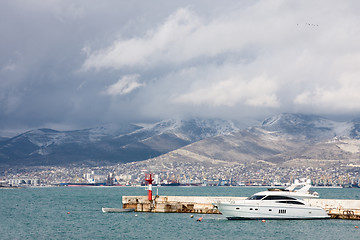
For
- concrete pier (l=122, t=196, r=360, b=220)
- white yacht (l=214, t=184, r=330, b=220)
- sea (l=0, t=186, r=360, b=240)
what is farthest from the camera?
concrete pier (l=122, t=196, r=360, b=220)

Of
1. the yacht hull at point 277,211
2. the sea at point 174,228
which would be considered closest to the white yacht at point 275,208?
the yacht hull at point 277,211

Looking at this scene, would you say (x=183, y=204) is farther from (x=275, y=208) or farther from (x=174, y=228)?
(x=275, y=208)

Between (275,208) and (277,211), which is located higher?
(275,208)

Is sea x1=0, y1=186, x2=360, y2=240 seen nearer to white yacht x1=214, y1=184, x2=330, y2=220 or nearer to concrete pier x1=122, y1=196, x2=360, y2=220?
white yacht x1=214, y1=184, x2=330, y2=220

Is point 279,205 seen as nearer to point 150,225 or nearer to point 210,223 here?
point 210,223

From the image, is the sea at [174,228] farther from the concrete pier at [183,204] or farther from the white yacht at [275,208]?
the concrete pier at [183,204]

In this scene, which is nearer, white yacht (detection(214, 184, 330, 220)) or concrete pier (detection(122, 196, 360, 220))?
white yacht (detection(214, 184, 330, 220))

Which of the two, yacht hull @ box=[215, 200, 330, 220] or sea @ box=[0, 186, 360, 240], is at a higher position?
yacht hull @ box=[215, 200, 330, 220]

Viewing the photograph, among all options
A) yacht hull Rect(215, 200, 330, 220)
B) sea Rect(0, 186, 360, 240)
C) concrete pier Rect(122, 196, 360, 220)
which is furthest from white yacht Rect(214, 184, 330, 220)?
concrete pier Rect(122, 196, 360, 220)

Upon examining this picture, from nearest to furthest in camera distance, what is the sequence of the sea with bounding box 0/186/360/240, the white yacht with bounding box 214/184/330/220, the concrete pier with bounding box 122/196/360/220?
the sea with bounding box 0/186/360/240 → the white yacht with bounding box 214/184/330/220 → the concrete pier with bounding box 122/196/360/220

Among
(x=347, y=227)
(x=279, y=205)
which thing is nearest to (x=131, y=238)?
(x=279, y=205)

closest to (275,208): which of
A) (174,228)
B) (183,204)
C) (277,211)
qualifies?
(277,211)

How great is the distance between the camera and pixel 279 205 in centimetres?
6906

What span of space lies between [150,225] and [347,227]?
24.0 meters
